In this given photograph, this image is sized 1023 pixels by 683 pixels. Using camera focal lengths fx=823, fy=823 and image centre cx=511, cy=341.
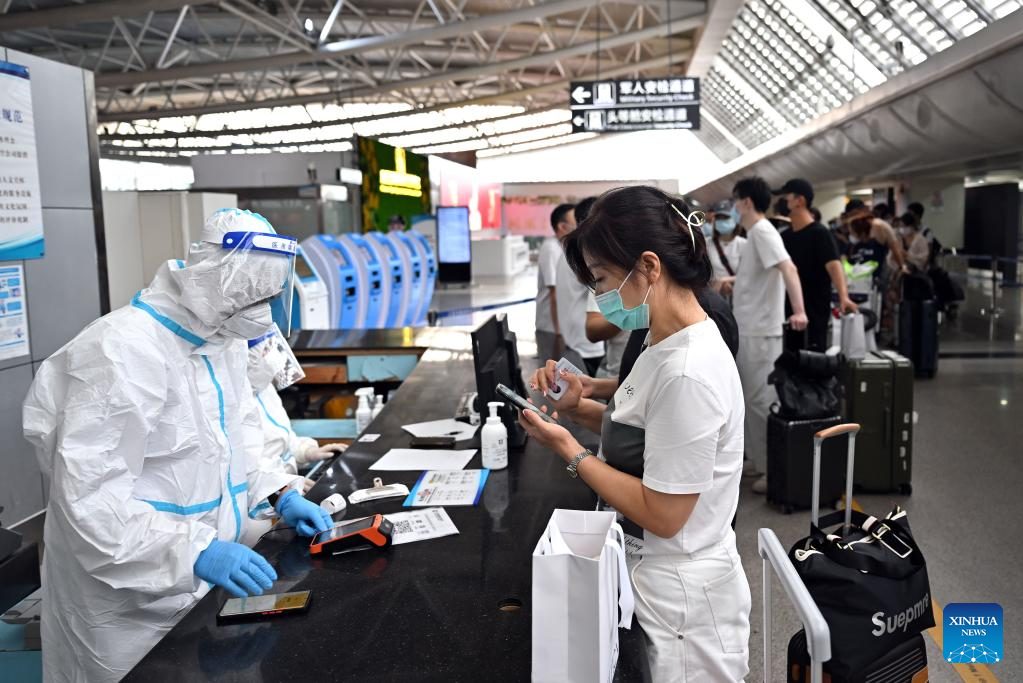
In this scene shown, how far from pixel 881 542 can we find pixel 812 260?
311cm

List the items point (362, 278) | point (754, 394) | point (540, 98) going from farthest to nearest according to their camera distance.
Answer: point (540, 98)
point (362, 278)
point (754, 394)

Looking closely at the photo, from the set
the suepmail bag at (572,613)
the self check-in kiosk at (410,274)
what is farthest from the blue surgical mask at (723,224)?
the suepmail bag at (572,613)

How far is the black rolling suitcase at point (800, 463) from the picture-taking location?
4.11 metres

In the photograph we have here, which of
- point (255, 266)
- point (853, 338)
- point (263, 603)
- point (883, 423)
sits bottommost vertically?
point (883, 423)

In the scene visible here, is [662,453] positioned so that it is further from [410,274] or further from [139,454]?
[410,274]

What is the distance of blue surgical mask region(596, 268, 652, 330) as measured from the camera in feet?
5.42

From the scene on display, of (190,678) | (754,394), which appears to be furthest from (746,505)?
(190,678)

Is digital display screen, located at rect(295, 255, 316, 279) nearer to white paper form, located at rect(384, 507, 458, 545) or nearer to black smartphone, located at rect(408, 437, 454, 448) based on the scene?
black smartphone, located at rect(408, 437, 454, 448)

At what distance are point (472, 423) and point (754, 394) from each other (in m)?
2.22

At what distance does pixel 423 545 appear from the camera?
1.94 metres

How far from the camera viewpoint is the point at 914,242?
9.63 meters

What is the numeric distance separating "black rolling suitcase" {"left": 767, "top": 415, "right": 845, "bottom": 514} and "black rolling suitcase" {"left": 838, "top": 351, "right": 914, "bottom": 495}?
1.09 feet

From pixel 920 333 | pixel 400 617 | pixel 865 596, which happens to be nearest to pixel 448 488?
pixel 400 617

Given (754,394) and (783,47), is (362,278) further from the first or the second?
(783,47)
